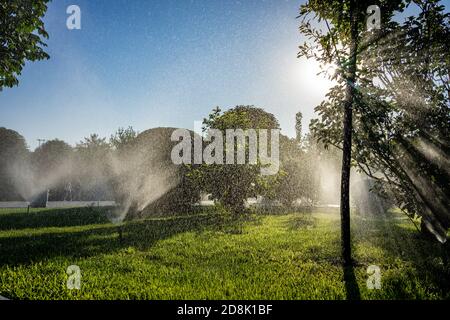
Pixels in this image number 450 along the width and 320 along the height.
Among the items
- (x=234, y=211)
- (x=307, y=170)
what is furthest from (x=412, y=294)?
(x=307, y=170)

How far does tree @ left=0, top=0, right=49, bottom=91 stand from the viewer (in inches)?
504

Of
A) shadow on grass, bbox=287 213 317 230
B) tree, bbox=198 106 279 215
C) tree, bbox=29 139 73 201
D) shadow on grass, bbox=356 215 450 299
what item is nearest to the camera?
shadow on grass, bbox=356 215 450 299

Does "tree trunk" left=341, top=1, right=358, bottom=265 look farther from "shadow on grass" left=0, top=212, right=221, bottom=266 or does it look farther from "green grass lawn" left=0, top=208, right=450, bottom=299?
"shadow on grass" left=0, top=212, right=221, bottom=266

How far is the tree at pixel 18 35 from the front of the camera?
42.0 ft

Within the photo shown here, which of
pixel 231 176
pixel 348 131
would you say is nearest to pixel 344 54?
pixel 348 131

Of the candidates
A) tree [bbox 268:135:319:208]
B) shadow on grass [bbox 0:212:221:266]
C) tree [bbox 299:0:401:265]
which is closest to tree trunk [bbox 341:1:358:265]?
tree [bbox 299:0:401:265]

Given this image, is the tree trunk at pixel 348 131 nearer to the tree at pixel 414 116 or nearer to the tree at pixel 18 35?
the tree at pixel 414 116

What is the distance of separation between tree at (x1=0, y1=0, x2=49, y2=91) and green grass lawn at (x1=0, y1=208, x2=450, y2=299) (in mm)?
7553

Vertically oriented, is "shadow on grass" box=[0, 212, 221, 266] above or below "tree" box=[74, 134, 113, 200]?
below

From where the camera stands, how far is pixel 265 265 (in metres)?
9.09

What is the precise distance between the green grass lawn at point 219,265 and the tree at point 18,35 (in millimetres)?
7553

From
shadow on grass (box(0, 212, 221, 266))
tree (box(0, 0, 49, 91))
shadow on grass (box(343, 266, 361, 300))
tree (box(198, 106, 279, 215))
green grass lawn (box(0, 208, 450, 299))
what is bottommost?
shadow on grass (box(0, 212, 221, 266))

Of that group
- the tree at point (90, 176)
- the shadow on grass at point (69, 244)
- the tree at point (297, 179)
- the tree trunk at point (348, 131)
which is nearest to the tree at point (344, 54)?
the tree trunk at point (348, 131)

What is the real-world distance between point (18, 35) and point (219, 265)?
12858 millimetres
